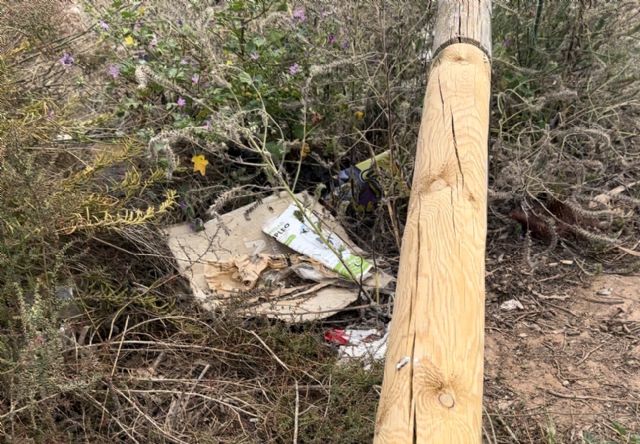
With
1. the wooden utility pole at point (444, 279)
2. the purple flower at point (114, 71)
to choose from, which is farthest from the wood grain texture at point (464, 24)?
the purple flower at point (114, 71)

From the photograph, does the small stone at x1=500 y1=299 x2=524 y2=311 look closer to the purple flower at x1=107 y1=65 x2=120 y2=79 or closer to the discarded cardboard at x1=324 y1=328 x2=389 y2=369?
the discarded cardboard at x1=324 y1=328 x2=389 y2=369

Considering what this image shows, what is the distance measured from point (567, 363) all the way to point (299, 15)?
2009mm

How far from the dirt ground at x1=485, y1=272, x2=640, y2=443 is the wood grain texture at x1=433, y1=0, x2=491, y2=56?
1.09 m

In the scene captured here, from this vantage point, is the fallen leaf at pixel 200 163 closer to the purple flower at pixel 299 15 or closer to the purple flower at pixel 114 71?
the purple flower at pixel 114 71

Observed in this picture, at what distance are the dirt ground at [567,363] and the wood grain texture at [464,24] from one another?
3.57ft

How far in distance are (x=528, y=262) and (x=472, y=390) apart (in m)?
1.57

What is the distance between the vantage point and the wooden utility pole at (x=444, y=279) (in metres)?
1.20

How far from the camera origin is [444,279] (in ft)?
4.64

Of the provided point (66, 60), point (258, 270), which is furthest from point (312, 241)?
point (66, 60)

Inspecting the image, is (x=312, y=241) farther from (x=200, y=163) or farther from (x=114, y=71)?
(x=114, y=71)

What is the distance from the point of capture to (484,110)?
199 centimetres

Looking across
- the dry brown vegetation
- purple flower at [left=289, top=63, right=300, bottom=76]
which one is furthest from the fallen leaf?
purple flower at [left=289, top=63, right=300, bottom=76]

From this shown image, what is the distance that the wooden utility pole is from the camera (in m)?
1.20

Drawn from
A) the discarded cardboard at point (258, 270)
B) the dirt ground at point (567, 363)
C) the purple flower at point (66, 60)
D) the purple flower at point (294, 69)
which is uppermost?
the purple flower at point (66, 60)
